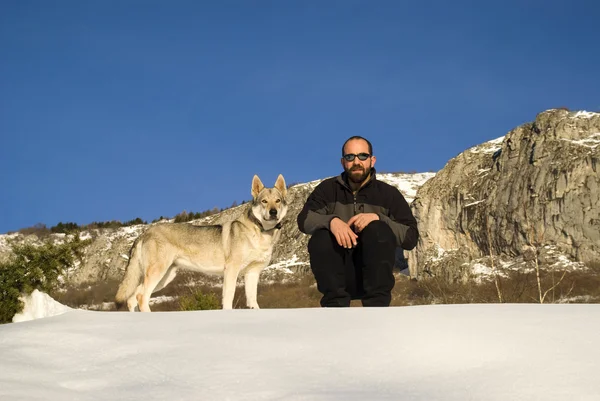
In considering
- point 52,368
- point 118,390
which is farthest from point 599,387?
point 52,368

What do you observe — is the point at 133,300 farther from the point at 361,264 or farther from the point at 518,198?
the point at 518,198

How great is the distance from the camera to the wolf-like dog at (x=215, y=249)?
8.46m

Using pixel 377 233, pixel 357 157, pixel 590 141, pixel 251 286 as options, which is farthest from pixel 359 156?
pixel 590 141

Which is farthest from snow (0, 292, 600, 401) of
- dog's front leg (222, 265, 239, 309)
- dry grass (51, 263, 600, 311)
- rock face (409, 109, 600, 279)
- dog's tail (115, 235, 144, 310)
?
rock face (409, 109, 600, 279)

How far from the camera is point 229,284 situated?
324 inches

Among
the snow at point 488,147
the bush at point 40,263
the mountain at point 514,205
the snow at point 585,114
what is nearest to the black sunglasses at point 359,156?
the bush at point 40,263

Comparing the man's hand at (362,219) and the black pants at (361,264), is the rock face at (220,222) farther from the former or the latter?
the man's hand at (362,219)

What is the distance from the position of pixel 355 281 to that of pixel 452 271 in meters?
47.6

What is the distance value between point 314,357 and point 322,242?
2817 mm

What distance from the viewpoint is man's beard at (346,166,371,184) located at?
549 cm

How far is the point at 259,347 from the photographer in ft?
8.69

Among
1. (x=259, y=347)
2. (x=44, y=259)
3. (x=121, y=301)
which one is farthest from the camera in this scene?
(x=121, y=301)

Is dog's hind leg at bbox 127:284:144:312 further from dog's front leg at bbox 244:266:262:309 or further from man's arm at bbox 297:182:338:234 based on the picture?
man's arm at bbox 297:182:338:234

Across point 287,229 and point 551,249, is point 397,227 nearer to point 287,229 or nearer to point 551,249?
point 551,249
